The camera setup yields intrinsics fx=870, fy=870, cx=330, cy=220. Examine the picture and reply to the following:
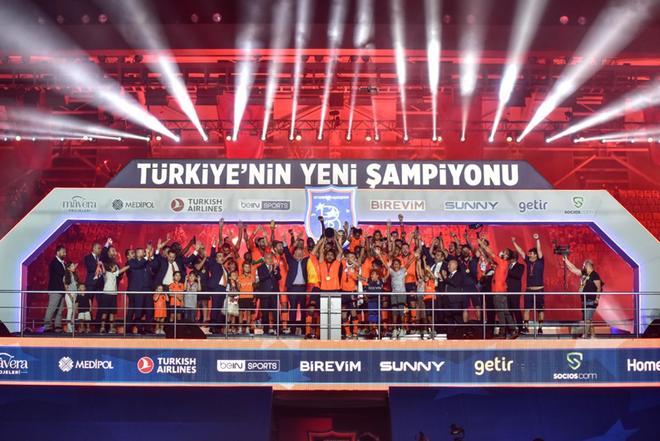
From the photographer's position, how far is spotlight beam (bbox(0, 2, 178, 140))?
2203cm

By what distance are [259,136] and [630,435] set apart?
643 inches

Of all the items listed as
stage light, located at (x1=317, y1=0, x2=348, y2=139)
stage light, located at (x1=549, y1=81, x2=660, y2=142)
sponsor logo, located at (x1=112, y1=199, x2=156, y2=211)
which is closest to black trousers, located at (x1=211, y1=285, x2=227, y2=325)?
sponsor logo, located at (x1=112, y1=199, x2=156, y2=211)

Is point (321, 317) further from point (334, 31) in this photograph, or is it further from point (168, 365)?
point (334, 31)

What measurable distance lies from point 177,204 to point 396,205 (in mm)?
4384

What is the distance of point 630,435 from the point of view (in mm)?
15656

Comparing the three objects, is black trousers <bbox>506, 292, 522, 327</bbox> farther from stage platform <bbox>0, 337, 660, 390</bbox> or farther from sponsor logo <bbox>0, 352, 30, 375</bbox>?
sponsor logo <bbox>0, 352, 30, 375</bbox>

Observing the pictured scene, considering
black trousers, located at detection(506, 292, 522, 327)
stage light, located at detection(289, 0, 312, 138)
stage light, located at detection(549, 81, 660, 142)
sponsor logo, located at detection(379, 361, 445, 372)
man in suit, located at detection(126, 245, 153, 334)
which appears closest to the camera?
sponsor logo, located at detection(379, 361, 445, 372)

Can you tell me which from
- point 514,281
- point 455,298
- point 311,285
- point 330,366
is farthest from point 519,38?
point 330,366

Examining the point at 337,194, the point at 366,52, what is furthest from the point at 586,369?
the point at 366,52

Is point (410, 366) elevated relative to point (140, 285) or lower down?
lower down

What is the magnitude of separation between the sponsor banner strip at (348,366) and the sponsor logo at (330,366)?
0.05ft

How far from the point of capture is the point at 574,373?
14445 mm

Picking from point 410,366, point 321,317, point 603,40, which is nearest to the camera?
point 410,366

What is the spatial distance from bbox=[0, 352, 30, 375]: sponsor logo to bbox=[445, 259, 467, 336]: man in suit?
7.30m
